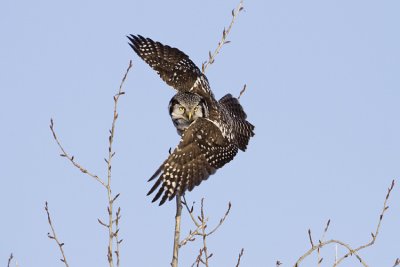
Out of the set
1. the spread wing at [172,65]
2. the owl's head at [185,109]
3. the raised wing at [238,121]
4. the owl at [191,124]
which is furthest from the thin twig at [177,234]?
the raised wing at [238,121]

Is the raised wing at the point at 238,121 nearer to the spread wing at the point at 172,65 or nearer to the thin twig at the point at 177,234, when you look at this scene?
the spread wing at the point at 172,65

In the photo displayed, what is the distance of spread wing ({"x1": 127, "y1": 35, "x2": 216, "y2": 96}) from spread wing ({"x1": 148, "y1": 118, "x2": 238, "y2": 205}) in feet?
3.23

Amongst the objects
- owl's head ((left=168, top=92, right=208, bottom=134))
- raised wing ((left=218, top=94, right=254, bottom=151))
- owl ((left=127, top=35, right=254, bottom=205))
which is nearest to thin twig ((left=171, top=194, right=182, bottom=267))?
owl ((left=127, top=35, right=254, bottom=205))

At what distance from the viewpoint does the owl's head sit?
891 centimetres

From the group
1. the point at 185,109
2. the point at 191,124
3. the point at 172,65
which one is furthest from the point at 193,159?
the point at 172,65

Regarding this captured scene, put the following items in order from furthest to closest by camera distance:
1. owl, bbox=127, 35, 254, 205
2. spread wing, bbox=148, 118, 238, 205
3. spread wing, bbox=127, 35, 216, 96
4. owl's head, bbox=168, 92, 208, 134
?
1. spread wing, bbox=127, 35, 216, 96
2. owl's head, bbox=168, 92, 208, 134
3. owl, bbox=127, 35, 254, 205
4. spread wing, bbox=148, 118, 238, 205

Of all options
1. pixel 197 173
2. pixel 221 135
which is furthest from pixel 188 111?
pixel 197 173

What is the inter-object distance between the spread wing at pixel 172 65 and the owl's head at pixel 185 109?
0.30m

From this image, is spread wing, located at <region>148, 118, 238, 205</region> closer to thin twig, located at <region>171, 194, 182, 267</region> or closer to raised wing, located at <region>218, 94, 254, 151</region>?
thin twig, located at <region>171, 194, 182, 267</region>

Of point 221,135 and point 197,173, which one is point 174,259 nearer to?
point 197,173

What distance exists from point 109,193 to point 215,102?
395cm

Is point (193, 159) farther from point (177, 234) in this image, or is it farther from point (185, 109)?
point (177, 234)

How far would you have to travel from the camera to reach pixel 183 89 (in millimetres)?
9422

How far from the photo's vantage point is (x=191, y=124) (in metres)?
8.34
